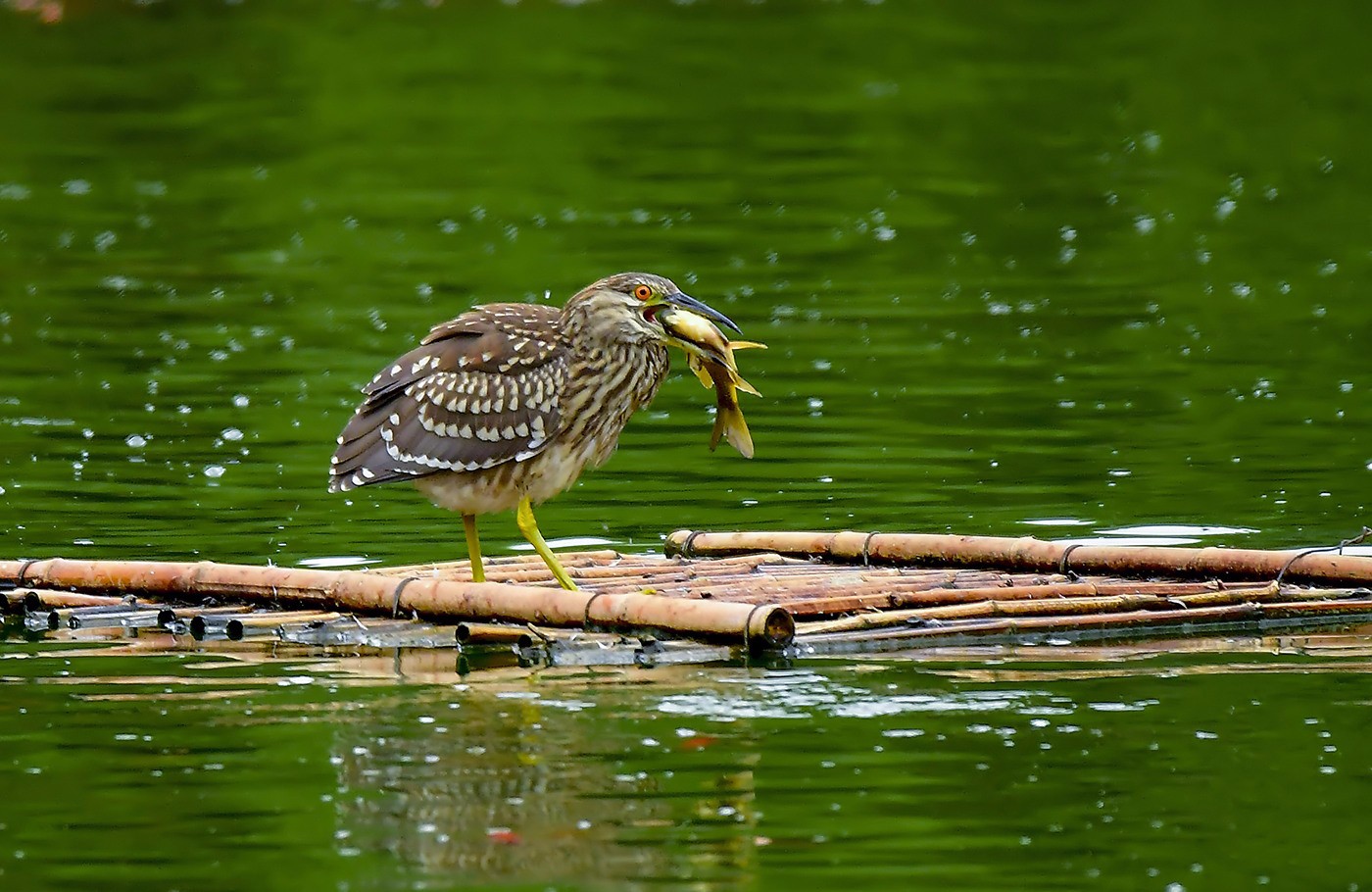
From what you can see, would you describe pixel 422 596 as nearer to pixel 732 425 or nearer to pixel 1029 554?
pixel 732 425

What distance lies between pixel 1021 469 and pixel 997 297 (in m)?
8.06

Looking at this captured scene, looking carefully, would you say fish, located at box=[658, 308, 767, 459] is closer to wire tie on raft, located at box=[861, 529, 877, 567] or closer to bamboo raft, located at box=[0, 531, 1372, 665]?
bamboo raft, located at box=[0, 531, 1372, 665]

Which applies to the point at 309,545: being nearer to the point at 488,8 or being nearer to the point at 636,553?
the point at 636,553

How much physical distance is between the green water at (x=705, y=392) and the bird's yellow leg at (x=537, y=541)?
3.36 feet

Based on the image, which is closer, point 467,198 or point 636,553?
point 636,553

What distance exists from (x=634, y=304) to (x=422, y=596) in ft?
5.82

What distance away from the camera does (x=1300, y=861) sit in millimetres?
9258

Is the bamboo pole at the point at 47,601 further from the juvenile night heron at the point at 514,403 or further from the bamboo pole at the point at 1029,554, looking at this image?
the bamboo pole at the point at 1029,554

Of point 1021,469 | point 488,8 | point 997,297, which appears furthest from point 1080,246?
point 488,8

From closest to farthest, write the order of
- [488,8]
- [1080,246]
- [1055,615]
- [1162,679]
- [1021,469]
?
1. [1162,679]
2. [1055,615]
3. [1021,469]
4. [1080,246]
5. [488,8]

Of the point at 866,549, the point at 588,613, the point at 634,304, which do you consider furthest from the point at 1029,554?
the point at 588,613

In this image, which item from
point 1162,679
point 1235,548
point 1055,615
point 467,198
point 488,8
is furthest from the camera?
point 488,8

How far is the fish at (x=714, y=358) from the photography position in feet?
43.7

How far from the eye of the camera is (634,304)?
523 inches
